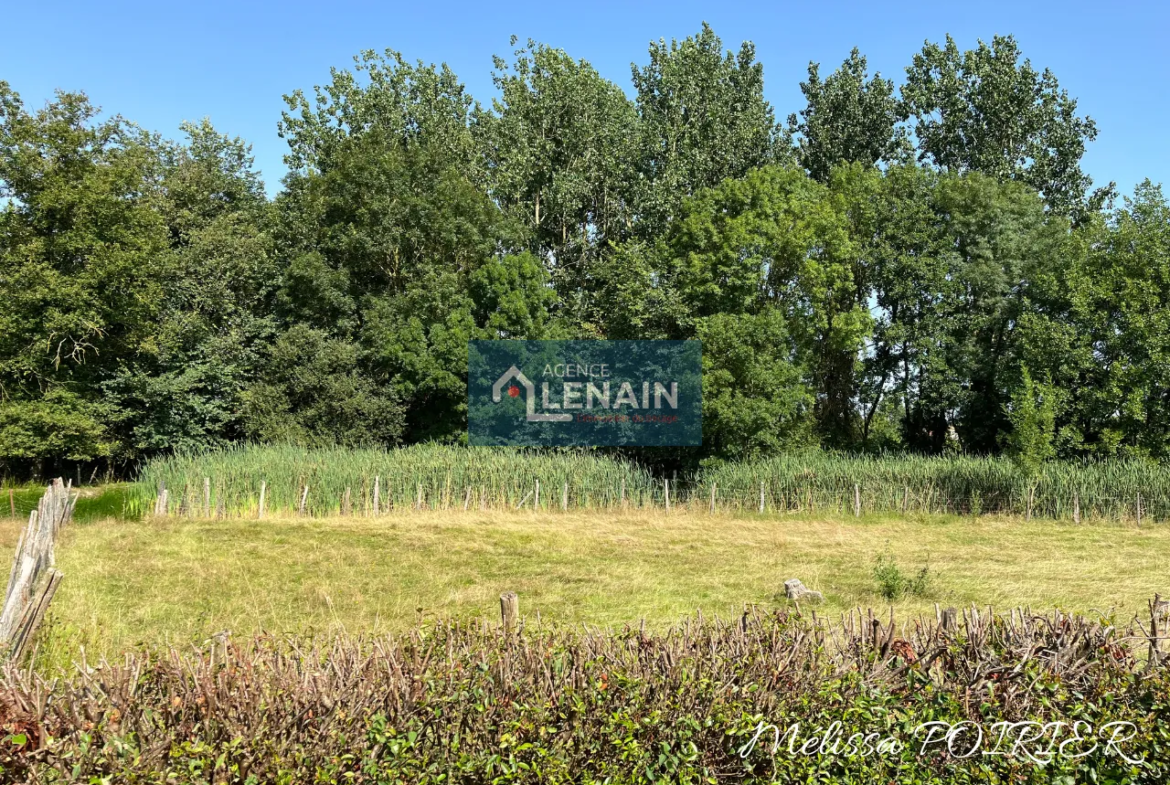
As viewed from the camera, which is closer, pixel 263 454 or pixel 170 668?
pixel 170 668

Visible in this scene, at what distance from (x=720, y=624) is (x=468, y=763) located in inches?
79.4

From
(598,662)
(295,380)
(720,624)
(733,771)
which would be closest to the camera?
(733,771)

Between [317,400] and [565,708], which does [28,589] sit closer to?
[565,708]

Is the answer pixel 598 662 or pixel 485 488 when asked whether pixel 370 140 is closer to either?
pixel 485 488

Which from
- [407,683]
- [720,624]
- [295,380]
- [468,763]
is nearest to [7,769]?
[407,683]

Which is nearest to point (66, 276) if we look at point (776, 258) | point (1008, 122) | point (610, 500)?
point (610, 500)

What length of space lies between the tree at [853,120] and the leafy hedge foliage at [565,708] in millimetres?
28580

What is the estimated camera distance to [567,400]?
2481 cm

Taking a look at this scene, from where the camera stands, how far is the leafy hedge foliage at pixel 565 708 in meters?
3.54

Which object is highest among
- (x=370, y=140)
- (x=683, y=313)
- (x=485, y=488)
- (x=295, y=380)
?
(x=370, y=140)

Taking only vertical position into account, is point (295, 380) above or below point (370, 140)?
below

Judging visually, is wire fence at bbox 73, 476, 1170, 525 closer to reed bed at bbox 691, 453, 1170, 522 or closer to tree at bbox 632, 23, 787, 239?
reed bed at bbox 691, 453, 1170, 522

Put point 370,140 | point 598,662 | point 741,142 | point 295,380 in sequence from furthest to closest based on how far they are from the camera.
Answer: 1. point 741,142
2. point 370,140
3. point 295,380
4. point 598,662

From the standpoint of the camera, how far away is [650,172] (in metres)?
31.2
